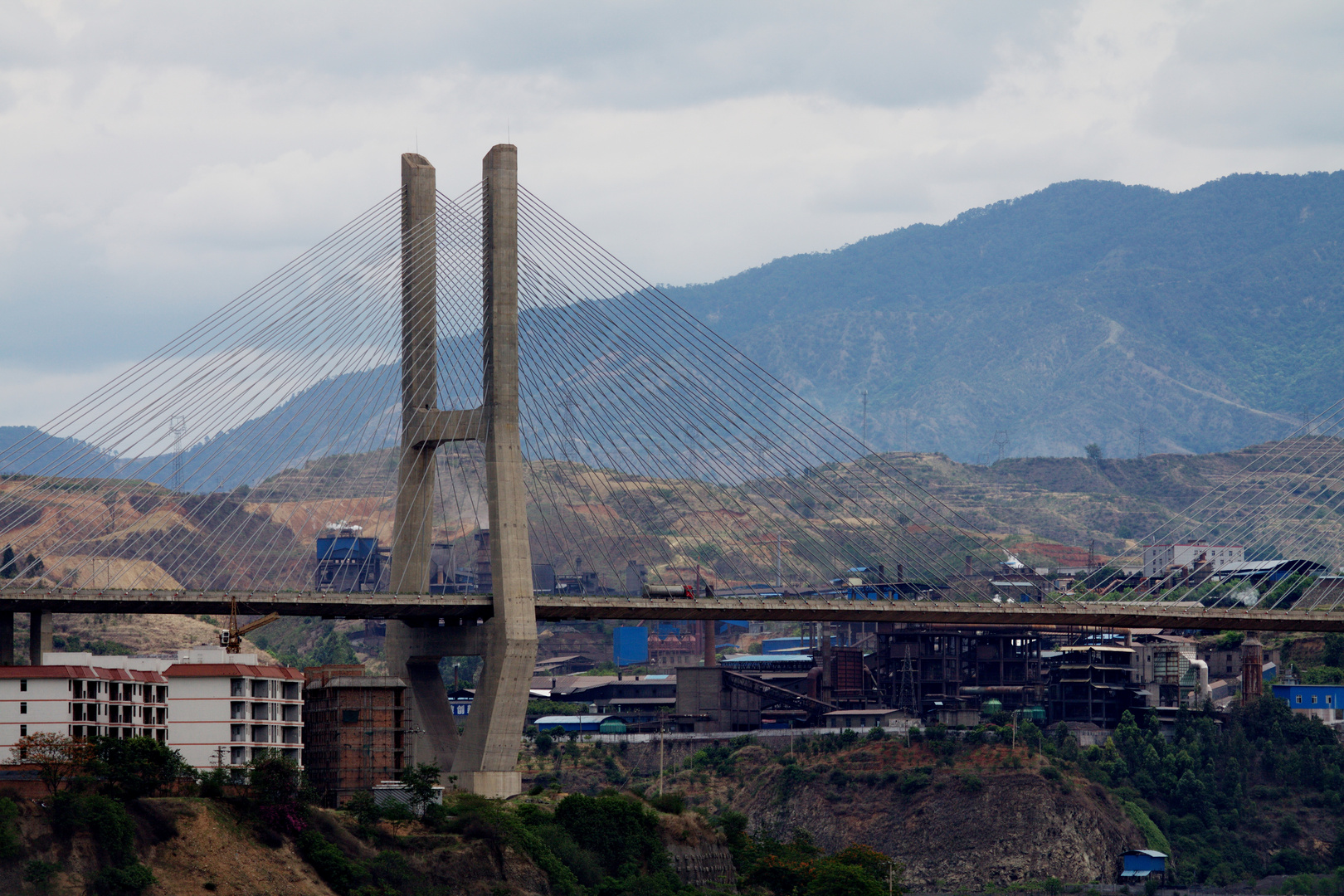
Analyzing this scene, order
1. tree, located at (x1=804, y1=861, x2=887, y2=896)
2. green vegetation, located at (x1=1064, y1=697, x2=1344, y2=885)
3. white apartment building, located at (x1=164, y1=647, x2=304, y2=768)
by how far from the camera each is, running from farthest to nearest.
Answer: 1. green vegetation, located at (x1=1064, y1=697, x2=1344, y2=885)
2. tree, located at (x1=804, y1=861, x2=887, y2=896)
3. white apartment building, located at (x1=164, y1=647, x2=304, y2=768)

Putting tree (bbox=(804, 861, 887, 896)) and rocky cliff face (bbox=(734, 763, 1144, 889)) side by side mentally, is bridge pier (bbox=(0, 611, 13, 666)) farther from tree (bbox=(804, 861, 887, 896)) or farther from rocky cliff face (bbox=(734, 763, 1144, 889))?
rocky cliff face (bbox=(734, 763, 1144, 889))

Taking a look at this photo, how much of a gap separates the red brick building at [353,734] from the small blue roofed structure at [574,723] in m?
63.9

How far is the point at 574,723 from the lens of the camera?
155 m

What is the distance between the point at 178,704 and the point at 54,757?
735 cm

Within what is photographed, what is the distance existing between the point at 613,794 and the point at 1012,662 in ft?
196

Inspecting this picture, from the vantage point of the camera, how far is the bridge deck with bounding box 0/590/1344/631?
82625 millimetres

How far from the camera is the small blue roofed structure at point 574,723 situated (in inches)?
6043

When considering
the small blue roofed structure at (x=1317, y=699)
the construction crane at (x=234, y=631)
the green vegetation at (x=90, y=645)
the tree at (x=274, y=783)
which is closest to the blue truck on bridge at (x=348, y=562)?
the green vegetation at (x=90, y=645)

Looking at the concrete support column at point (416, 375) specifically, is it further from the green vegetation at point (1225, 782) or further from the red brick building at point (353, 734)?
the green vegetation at point (1225, 782)

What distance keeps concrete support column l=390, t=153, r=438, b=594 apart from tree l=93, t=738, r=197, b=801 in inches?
710

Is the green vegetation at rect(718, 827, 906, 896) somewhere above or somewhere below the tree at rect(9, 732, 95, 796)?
below

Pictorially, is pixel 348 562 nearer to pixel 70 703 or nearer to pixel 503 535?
pixel 503 535

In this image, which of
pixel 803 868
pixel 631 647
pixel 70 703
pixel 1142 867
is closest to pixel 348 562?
pixel 631 647

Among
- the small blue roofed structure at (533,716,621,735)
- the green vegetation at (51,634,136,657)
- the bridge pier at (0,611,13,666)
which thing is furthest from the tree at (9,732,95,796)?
the green vegetation at (51,634,136,657)
